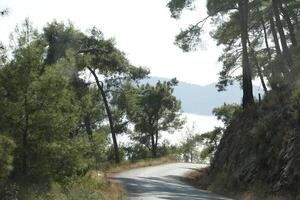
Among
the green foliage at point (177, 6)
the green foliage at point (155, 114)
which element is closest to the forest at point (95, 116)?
the green foliage at point (177, 6)

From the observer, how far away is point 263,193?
2106 centimetres

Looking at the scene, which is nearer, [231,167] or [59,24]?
[231,167]

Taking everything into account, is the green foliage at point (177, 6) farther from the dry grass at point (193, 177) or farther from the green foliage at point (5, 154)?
the green foliage at point (5, 154)

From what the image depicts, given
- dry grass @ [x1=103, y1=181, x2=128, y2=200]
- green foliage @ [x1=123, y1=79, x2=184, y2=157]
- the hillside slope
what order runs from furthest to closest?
green foliage @ [x1=123, y1=79, x2=184, y2=157] < the hillside slope < dry grass @ [x1=103, y1=181, x2=128, y2=200]

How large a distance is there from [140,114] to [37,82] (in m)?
59.9

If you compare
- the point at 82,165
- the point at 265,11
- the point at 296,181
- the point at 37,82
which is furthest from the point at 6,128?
the point at 265,11

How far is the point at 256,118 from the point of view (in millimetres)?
27969

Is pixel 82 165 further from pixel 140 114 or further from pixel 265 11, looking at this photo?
pixel 140 114

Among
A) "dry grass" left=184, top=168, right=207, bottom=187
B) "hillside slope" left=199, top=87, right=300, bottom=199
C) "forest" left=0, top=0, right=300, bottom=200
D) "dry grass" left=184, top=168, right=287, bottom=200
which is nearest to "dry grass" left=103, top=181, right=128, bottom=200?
"forest" left=0, top=0, right=300, bottom=200

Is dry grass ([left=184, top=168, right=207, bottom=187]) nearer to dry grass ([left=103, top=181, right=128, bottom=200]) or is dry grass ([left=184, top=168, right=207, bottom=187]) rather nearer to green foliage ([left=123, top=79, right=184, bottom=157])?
dry grass ([left=103, top=181, right=128, bottom=200])

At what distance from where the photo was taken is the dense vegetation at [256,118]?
2103 cm

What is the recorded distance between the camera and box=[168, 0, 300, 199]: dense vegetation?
21.0 m

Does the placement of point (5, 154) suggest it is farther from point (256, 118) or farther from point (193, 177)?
point (193, 177)

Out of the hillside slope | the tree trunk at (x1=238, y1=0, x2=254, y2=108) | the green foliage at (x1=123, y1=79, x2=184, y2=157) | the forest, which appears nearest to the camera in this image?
the forest
